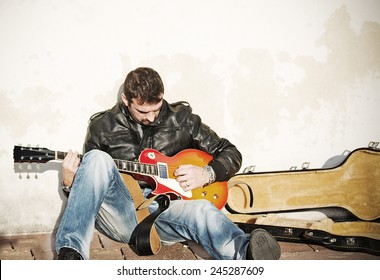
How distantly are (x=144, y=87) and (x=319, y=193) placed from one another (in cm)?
174

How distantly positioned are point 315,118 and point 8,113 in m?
2.37

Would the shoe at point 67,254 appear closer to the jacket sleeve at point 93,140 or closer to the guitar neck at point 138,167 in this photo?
the guitar neck at point 138,167

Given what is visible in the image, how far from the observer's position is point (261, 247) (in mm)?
3023

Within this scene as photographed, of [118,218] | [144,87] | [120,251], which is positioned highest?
[144,87]

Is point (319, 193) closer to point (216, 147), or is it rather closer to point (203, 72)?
Result: point (216, 147)

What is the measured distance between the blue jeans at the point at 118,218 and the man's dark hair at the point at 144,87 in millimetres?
459

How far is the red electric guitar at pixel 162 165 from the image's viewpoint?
3166 millimetres

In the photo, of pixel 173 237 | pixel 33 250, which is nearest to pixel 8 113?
pixel 33 250

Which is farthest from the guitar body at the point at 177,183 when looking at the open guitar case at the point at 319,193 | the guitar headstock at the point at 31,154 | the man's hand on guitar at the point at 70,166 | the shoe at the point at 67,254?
the shoe at the point at 67,254

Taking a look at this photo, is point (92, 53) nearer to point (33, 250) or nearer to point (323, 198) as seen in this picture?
point (33, 250)

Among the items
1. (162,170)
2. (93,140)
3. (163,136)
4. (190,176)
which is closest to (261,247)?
(190,176)

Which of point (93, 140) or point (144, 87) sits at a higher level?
point (144, 87)

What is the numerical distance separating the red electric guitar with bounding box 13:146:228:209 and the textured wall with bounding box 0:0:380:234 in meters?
0.53

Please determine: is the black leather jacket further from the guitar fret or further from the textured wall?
the textured wall
